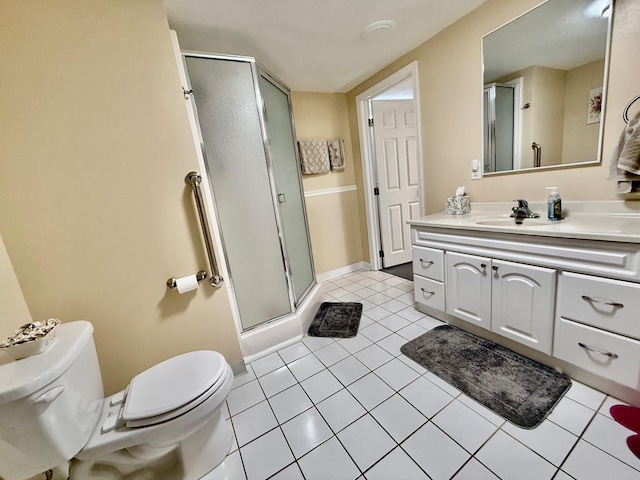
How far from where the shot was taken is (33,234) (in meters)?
1.11

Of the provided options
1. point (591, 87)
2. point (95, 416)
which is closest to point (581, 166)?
point (591, 87)

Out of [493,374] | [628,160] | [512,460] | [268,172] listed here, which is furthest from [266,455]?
[628,160]

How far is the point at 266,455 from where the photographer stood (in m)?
1.12

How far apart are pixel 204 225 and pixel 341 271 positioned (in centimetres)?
215

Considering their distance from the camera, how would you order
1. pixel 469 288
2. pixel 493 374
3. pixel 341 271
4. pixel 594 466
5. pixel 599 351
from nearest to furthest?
1. pixel 594 466
2. pixel 599 351
3. pixel 493 374
4. pixel 469 288
5. pixel 341 271

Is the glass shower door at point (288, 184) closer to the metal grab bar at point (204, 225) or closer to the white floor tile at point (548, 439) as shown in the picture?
the metal grab bar at point (204, 225)

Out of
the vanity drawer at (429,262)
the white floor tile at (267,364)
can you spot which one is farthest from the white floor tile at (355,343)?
the vanity drawer at (429,262)

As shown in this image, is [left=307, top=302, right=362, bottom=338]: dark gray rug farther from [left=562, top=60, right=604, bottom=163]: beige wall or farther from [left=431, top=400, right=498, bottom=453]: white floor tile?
[left=562, top=60, right=604, bottom=163]: beige wall

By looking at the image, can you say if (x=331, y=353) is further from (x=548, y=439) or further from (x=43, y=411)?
(x=43, y=411)

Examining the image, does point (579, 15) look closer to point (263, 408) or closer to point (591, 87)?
point (591, 87)

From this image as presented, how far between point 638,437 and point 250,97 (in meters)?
2.56

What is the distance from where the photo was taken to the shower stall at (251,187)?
5.11 ft

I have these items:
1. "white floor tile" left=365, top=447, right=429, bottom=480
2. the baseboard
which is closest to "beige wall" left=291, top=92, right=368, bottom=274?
the baseboard

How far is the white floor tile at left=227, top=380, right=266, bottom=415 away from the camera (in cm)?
141
